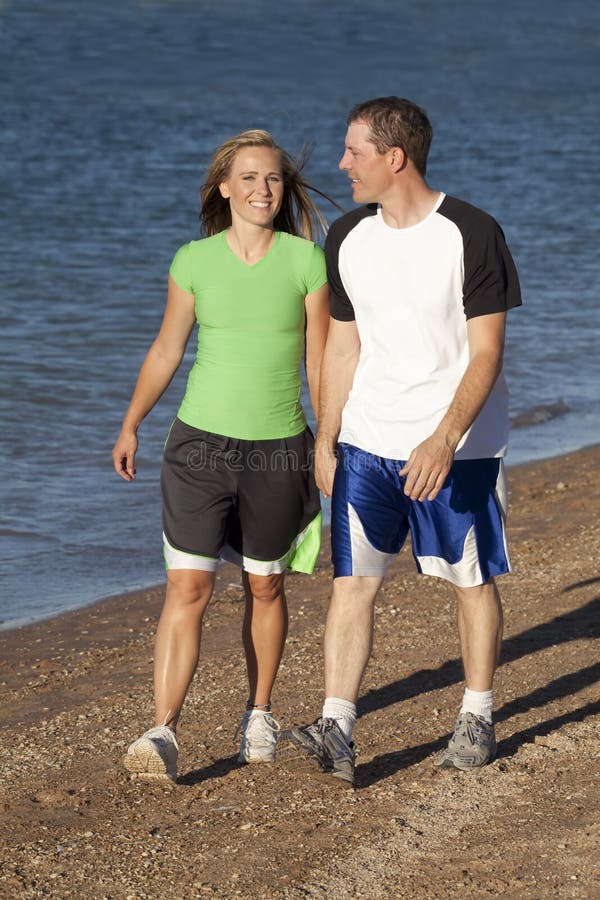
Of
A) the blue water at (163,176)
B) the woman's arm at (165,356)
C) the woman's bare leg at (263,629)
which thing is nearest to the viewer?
the woman's arm at (165,356)

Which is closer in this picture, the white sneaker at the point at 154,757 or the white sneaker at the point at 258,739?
the white sneaker at the point at 154,757

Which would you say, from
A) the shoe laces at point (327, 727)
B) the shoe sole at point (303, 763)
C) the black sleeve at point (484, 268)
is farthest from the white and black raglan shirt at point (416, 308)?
the shoe sole at point (303, 763)

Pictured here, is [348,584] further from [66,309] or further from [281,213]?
[66,309]

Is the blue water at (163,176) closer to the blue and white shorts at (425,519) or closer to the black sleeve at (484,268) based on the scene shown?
the black sleeve at (484,268)

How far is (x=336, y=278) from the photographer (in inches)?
163

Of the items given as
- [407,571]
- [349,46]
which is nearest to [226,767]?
[407,571]

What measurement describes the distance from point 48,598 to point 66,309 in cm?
817

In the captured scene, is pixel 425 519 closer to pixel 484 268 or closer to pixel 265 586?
pixel 265 586

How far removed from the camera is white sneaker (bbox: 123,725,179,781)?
4137 millimetres

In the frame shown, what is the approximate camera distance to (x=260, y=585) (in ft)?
14.2

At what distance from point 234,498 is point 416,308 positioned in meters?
0.77

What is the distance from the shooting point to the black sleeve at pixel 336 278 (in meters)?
4.12

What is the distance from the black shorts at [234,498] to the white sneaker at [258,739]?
1.55 ft

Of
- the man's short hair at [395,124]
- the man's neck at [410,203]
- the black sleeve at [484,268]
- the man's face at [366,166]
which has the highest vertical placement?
the man's short hair at [395,124]
